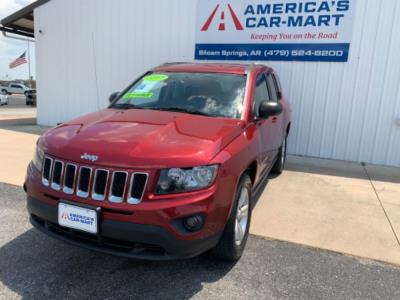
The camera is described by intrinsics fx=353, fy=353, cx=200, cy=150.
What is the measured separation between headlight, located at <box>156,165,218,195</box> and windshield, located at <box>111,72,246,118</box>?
108 cm

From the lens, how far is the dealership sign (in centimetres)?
690

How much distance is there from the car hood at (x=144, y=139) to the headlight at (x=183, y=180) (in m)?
0.05

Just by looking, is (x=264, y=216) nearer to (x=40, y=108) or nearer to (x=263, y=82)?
(x=263, y=82)

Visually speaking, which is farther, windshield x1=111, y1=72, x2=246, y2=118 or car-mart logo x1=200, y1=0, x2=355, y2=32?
car-mart logo x1=200, y1=0, x2=355, y2=32

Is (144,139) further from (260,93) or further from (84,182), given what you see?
(260,93)

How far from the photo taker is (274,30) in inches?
290

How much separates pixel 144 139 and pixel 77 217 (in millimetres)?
746

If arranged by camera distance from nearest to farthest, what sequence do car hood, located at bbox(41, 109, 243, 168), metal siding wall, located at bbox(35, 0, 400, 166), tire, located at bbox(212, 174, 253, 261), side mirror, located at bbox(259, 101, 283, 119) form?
car hood, located at bbox(41, 109, 243, 168), tire, located at bbox(212, 174, 253, 261), side mirror, located at bbox(259, 101, 283, 119), metal siding wall, located at bbox(35, 0, 400, 166)

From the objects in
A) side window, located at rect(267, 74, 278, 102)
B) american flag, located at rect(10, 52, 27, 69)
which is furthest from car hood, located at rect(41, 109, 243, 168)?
american flag, located at rect(10, 52, 27, 69)

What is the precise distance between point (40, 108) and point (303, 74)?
25.5 feet

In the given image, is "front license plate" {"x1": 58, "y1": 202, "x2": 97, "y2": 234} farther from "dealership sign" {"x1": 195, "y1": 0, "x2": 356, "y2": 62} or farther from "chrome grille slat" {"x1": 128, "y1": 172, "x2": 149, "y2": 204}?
"dealership sign" {"x1": 195, "y1": 0, "x2": 356, "y2": 62}

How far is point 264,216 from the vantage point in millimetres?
4230

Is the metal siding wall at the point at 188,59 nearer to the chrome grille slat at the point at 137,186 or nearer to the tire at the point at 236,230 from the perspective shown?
the tire at the point at 236,230

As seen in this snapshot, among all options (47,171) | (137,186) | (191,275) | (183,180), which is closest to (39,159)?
(47,171)
